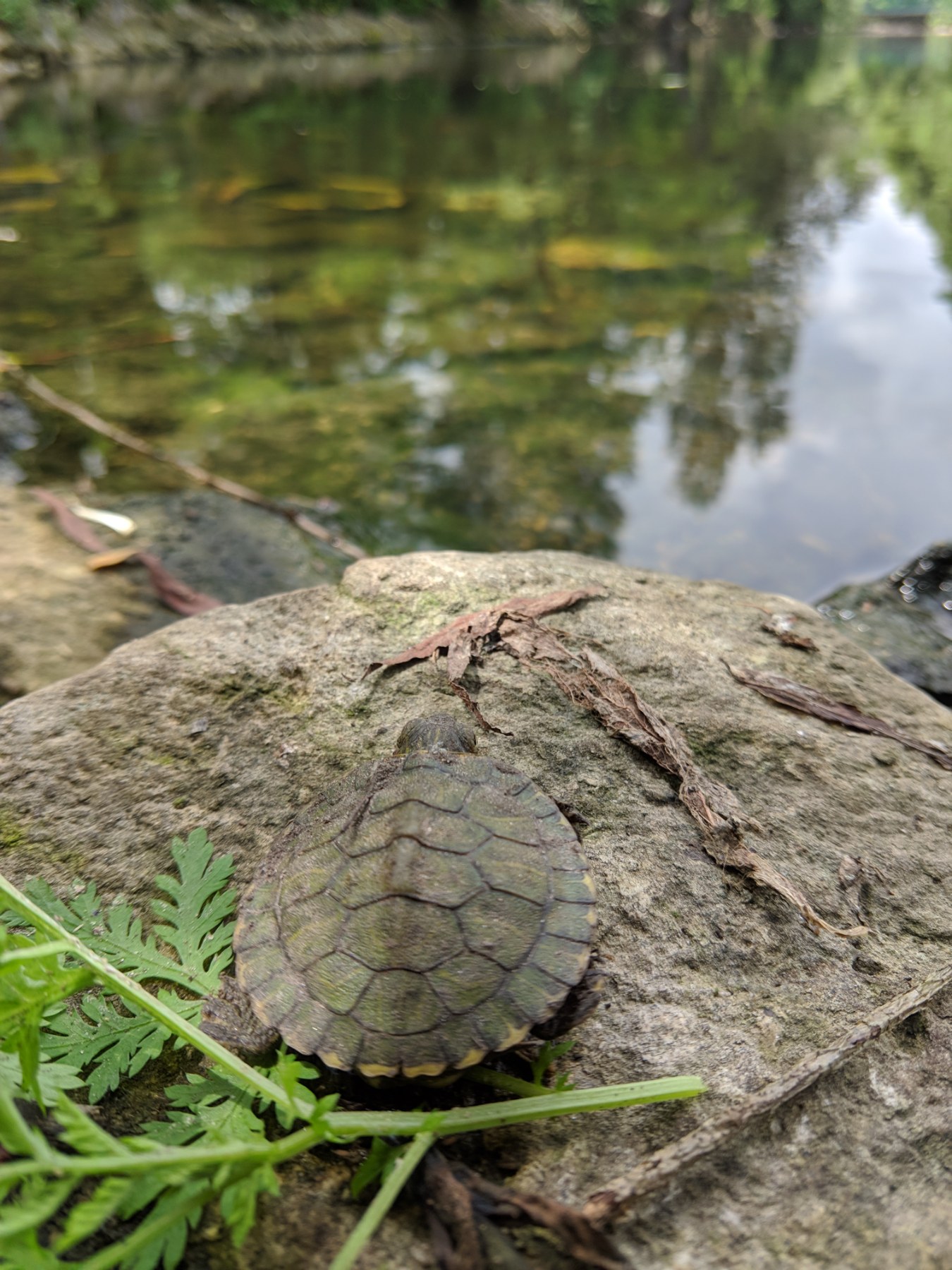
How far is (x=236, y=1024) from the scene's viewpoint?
163 centimetres

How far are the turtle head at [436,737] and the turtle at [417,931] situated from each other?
0.52 feet

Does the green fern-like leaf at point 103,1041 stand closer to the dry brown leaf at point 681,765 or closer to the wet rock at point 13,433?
the dry brown leaf at point 681,765

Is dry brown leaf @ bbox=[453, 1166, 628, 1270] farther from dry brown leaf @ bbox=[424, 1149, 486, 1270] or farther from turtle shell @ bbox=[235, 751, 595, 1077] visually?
turtle shell @ bbox=[235, 751, 595, 1077]

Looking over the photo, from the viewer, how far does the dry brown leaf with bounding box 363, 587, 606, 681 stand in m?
2.39

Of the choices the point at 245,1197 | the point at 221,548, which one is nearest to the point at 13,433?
the point at 221,548

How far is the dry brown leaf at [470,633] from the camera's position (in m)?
2.39

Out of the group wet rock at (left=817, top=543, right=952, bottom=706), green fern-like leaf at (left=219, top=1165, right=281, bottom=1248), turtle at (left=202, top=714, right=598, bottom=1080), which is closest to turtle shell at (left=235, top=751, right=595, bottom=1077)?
turtle at (left=202, top=714, right=598, bottom=1080)

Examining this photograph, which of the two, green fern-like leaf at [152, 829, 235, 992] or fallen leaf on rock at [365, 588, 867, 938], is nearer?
green fern-like leaf at [152, 829, 235, 992]

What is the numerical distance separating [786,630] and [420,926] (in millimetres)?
1691

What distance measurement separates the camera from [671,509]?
5.31 metres

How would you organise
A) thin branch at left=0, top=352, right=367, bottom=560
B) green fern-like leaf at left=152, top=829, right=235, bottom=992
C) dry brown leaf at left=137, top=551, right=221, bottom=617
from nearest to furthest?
green fern-like leaf at left=152, top=829, right=235, bottom=992 → dry brown leaf at left=137, top=551, right=221, bottom=617 → thin branch at left=0, top=352, right=367, bottom=560

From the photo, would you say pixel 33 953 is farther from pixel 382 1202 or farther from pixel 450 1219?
pixel 450 1219

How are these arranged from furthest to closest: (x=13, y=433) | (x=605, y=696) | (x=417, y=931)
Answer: (x=13, y=433)
(x=605, y=696)
(x=417, y=931)

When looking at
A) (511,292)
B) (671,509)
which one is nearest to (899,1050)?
(671,509)
